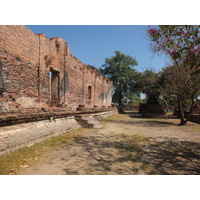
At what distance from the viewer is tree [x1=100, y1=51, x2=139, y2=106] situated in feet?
102

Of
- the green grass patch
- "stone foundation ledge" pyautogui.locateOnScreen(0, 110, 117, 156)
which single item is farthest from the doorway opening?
the green grass patch

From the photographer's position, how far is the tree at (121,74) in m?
31.2

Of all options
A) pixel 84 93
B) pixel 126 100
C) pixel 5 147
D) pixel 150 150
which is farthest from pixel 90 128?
pixel 126 100

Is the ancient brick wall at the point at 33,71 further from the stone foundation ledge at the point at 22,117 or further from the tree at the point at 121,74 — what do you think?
the tree at the point at 121,74

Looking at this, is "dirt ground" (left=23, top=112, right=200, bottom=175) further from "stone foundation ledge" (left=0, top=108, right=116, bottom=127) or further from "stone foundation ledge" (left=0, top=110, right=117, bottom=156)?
"stone foundation ledge" (left=0, top=108, right=116, bottom=127)

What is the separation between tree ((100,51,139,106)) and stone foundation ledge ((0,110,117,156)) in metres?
25.8

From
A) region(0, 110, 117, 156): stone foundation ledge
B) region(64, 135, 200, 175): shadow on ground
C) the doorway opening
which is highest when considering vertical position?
the doorway opening

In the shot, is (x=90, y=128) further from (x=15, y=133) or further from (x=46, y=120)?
(x=15, y=133)

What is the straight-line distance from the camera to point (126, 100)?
32281 millimetres

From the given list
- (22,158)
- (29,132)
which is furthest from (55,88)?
(22,158)

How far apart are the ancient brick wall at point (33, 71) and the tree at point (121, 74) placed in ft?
67.8

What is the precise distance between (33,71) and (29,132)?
10.3 feet

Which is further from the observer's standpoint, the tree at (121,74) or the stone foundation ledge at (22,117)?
the tree at (121,74)

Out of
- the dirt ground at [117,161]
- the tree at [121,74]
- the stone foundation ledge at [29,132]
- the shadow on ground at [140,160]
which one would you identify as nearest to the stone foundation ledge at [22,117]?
the stone foundation ledge at [29,132]
